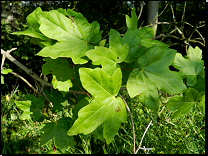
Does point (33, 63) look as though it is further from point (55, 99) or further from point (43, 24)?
point (43, 24)

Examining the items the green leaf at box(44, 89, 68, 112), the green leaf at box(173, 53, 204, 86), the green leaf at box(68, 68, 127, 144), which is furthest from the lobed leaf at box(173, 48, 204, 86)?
the green leaf at box(44, 89, 68, 112)

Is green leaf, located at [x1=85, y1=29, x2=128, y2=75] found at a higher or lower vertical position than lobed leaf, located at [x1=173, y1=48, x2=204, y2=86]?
higher

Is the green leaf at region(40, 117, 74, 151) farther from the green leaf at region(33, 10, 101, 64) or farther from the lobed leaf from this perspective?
the lobed leaf

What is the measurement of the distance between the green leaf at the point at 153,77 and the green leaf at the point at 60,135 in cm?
49

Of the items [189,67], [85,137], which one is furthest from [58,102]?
[189,67]

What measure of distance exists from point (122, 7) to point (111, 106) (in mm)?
3395

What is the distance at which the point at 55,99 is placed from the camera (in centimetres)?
101

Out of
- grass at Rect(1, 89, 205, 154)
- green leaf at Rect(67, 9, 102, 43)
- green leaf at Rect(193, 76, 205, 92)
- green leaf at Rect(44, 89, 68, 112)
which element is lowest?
grass at Rect(1, 89, 205, 154)

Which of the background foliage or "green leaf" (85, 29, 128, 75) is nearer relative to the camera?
"green leaf" (85, 29, 128, 75)

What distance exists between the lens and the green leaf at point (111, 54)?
674 millimetres

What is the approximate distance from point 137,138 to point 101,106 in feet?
4.37

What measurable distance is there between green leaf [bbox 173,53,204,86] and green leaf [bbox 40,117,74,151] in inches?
26.6

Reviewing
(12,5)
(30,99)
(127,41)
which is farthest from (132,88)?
(12,5)

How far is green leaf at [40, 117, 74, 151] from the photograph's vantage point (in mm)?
937
